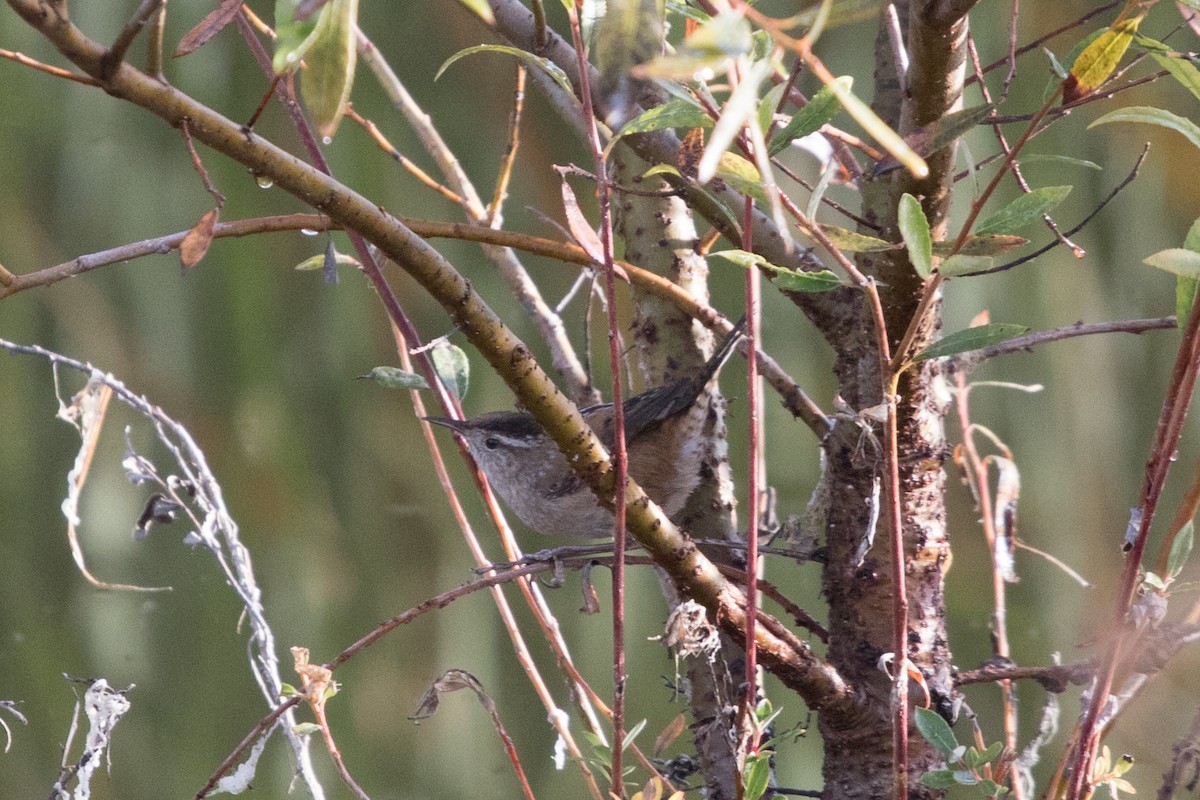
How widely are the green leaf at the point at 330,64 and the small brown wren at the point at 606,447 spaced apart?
2.97ft

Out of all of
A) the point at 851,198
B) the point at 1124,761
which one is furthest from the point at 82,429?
the point at 851,198

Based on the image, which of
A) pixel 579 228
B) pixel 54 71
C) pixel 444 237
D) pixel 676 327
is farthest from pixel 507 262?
pixel 54 71

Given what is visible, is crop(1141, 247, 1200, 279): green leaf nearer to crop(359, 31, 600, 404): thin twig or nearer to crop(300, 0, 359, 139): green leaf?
crop(300, 0, 359, 139): green leaf

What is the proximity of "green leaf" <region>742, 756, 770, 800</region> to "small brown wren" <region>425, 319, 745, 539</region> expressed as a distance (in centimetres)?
66

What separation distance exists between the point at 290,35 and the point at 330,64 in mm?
25

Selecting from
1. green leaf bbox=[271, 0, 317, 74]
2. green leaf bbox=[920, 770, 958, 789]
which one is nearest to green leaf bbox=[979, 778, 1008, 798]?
green leaf bbox=[920, 770, 958, 789]

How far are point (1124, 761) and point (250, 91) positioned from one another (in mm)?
1955

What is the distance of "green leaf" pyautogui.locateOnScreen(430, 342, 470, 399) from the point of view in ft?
4.07

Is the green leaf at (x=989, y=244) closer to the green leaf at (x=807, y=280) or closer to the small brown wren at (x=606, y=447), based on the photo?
the green leaf at (x=807, y=280)

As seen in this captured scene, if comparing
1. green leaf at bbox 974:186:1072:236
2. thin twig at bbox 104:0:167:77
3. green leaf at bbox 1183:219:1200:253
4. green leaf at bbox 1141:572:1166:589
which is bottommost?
green leaf at bbox 1141:572:1166:589

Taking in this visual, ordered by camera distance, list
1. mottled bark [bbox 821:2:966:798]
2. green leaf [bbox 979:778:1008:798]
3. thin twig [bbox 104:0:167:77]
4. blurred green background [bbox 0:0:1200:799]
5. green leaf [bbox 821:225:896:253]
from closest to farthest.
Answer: thin twig [bbox 104:0:167:77] → green leaf [bbox 821:225:896:253] → green leaf [bbox 979:778:1008:798] → mottled bark [bbox 821:2:966:798] → blurred green background [bbox 0:0:1200:799]

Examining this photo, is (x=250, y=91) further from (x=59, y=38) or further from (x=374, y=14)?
(x=59, y=38)

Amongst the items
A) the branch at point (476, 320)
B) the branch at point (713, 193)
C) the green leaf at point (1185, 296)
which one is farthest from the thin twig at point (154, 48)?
the green leaf at point (1185, 296)

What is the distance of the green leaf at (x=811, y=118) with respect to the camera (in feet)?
2.61
